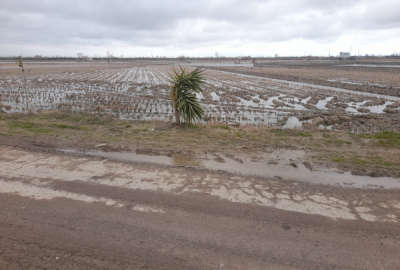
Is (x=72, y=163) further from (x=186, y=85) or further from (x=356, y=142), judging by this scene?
(x=356, y=142)

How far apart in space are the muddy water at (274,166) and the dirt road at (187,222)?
541mm

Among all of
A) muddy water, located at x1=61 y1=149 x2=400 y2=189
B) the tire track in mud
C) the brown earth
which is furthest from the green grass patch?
the brown earth

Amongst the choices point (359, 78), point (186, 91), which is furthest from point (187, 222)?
point (359, 78)

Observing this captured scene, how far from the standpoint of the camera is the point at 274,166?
8141 mm

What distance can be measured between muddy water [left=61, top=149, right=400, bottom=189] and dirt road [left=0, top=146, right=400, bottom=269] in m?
0.54

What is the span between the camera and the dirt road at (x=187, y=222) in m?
3.91

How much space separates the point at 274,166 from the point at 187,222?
431 cm

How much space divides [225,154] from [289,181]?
2796mm

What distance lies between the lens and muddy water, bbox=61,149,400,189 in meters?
7.07

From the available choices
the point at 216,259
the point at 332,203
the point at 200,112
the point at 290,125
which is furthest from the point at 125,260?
the point at 290,125

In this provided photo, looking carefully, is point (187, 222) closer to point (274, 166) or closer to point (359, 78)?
point (274, 166)

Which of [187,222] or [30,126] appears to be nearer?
[187,222]

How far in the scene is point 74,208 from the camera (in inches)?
208

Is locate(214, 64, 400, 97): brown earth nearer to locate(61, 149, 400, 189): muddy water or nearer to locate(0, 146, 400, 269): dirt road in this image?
locate(61, 149, 400, 189): muddy water
